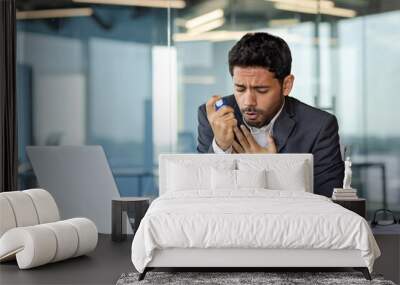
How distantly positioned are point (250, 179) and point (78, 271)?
1.81m

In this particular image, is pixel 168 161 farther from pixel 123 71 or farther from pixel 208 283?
pixel 208 283

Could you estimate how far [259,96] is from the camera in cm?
723

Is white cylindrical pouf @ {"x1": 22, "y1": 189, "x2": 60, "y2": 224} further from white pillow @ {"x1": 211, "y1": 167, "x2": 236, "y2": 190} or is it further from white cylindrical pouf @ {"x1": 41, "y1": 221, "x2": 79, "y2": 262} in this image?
white pillow @ {"x1": 211, "y1": 167, "x2": 236, "y2": 190}

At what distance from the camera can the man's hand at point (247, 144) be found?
23.7 ft

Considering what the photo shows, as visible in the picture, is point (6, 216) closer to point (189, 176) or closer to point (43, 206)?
point (43, 206)

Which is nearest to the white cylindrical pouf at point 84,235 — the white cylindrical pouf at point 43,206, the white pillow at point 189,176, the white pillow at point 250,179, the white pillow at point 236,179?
the white cylindrical pouf at point 43,206

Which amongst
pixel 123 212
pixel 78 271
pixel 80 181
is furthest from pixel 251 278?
pixel 80 181

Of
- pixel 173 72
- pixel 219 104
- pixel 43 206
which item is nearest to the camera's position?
pixel 43 206

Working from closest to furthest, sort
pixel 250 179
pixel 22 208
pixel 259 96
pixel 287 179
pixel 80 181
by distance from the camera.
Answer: pixel 22 208 → pixel 250 179 → pixel 287 179 → pixel 259 96 → pixel 80 181

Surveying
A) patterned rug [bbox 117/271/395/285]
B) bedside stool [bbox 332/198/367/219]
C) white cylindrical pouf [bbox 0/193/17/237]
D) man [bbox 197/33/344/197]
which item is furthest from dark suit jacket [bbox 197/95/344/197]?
white cylindrical pouf [bbox 0/193/17/237]

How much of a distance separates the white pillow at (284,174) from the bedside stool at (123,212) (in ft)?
3.38

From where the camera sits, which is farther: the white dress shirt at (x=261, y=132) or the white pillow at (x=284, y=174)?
the white dress shirt at (x=261, y=132)

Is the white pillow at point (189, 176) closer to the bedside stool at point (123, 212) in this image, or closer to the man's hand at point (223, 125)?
the bedside stool at point (123, 212)

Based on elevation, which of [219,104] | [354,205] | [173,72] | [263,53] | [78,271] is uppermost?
[263,53]
